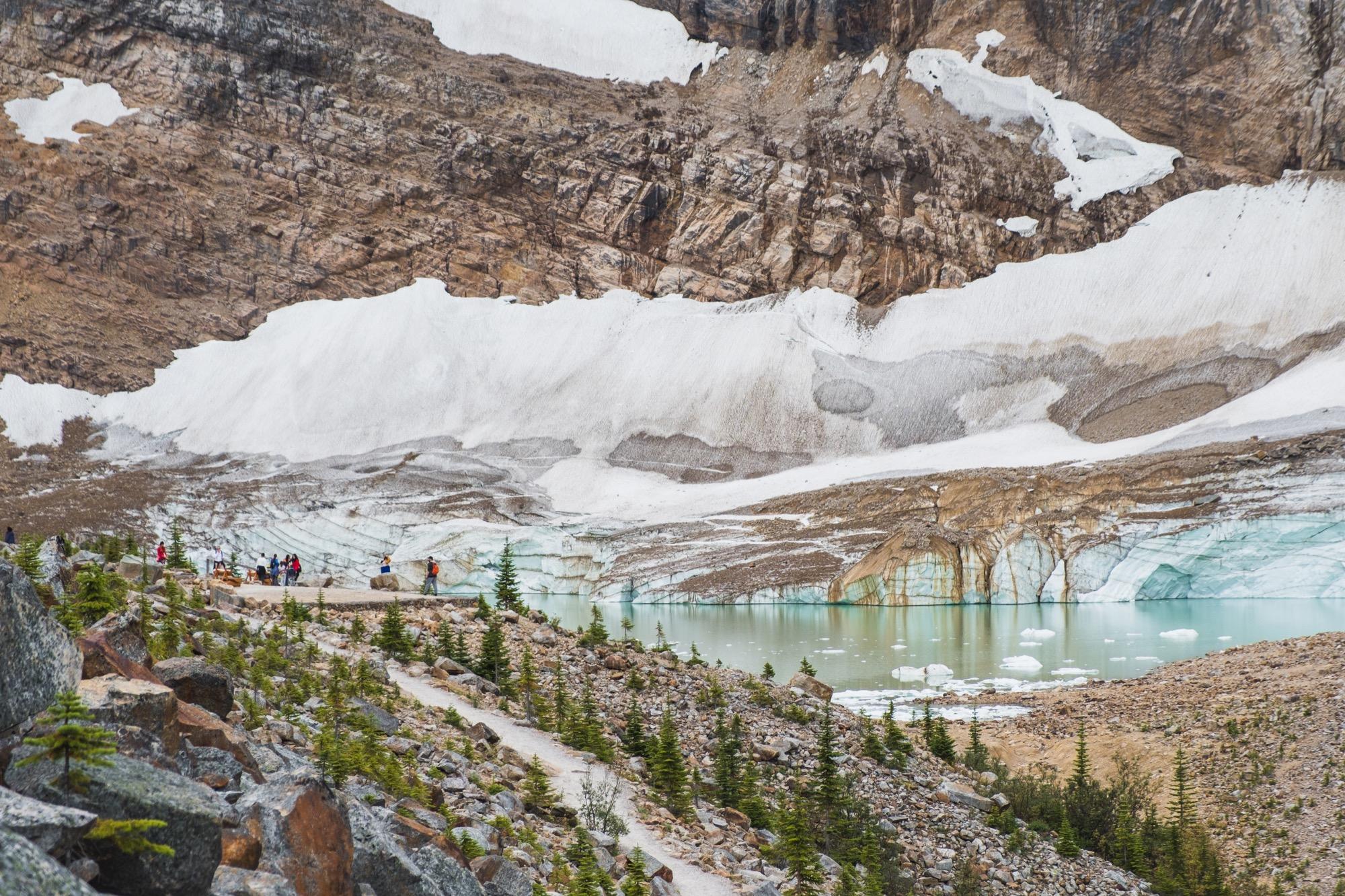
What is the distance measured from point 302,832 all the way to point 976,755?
11423mm

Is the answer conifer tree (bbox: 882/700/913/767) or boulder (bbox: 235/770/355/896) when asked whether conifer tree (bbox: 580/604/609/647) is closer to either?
conifer tree (bbox: 882/700/913/767)

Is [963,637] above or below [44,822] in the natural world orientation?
below

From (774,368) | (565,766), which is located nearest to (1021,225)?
(774,368)

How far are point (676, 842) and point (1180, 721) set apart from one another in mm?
10294

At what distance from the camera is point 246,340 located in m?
86.5

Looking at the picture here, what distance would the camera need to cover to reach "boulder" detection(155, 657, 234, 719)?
5.95 metres

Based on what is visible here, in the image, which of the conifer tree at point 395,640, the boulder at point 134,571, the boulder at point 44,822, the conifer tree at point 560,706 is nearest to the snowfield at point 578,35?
the boulder at point 134,571

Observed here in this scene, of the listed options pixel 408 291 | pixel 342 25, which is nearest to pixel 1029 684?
pixel 408 291

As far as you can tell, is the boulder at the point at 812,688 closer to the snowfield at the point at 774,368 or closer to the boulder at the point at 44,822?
the boulder at the point at 44,822

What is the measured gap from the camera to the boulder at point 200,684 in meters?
5.95

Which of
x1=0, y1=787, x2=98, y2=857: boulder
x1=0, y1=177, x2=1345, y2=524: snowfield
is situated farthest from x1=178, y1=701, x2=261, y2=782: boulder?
x1=0, y1=177, x2=1345, y2=524: snowfield

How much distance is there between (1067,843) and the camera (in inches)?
428

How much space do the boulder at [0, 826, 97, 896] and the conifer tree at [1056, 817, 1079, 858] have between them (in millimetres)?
10166

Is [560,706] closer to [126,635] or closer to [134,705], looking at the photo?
[126,635]
